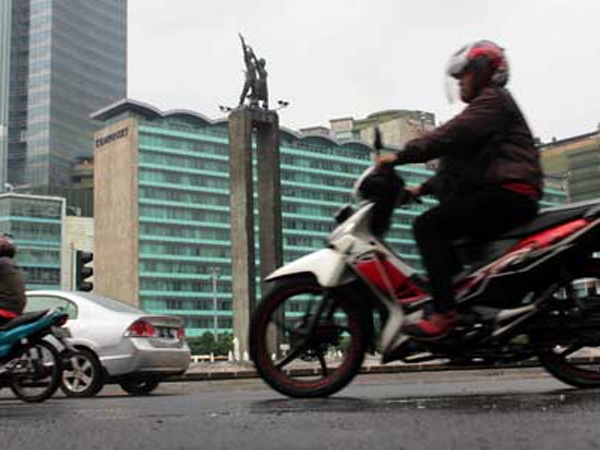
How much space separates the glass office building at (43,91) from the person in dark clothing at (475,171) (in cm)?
13883

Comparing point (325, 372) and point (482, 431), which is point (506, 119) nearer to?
point (325, 372)

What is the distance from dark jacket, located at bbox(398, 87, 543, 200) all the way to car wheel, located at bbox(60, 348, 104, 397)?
4.95m

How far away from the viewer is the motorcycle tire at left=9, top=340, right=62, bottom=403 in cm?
691

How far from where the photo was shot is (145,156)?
4117 inches

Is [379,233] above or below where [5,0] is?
below

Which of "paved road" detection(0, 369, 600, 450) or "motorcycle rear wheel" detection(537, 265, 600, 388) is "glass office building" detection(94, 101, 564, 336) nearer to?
"motorcycle rear wheel" detection(537, 265, 600, 388)

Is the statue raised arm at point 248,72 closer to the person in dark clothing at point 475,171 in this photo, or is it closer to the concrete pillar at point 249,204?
the concrete pillar at point 249,204

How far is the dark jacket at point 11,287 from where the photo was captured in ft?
23.5

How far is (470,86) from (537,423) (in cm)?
198

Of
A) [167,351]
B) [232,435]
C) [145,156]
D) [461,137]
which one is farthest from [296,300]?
[145,156]

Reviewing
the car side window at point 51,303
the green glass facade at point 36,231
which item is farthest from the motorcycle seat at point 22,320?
the green glass facade at point 36,231

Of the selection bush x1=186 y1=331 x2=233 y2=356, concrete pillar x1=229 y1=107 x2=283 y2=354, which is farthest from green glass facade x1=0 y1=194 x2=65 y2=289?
concrete pillar x1=229 y1=107 x2=283 y2=354

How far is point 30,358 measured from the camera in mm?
7031

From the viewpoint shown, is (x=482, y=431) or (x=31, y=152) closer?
(x=482, y=431)
